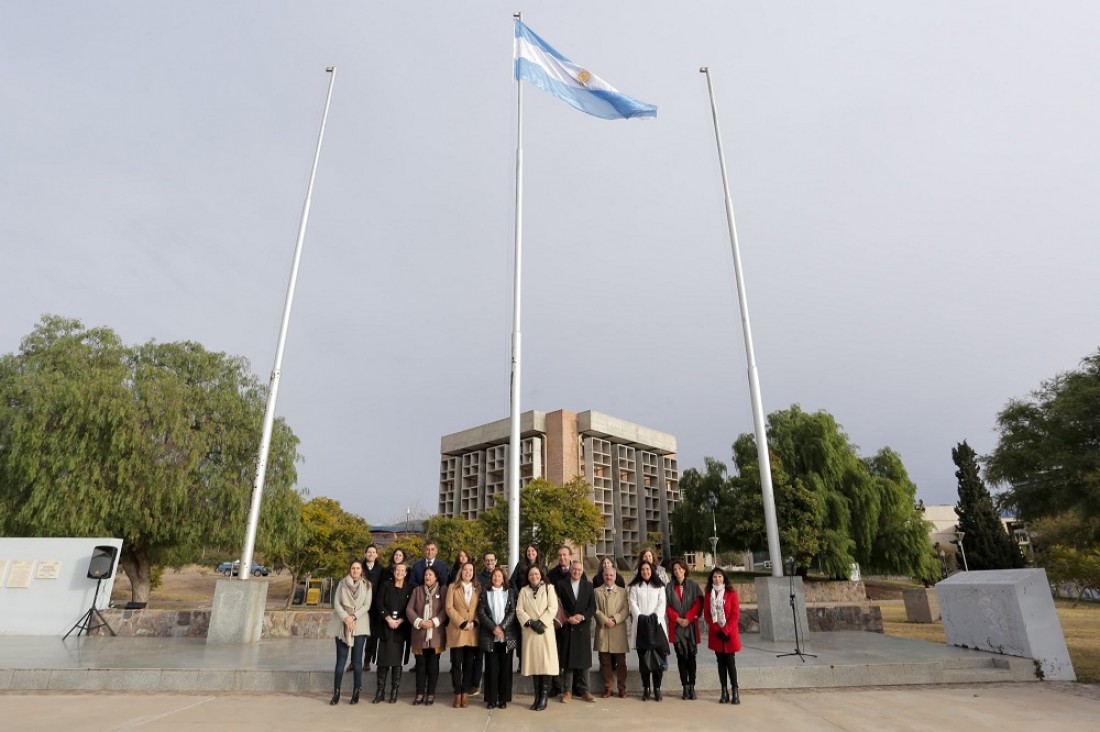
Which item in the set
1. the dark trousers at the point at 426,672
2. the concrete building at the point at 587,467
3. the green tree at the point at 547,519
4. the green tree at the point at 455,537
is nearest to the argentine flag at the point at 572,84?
the dark trousers at the point at 426,672

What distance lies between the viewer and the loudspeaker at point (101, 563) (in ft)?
38.2

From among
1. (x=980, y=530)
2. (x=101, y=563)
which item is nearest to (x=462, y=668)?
(x=101, y=563)

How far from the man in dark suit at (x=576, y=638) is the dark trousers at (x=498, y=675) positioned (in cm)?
63

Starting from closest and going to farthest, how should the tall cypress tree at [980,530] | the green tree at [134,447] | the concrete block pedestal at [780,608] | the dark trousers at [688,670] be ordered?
the dark trousers at [688,670], the concrete block pedestal at [780,608], the green tree at [134,447], the tall cypress tree at [980,530]

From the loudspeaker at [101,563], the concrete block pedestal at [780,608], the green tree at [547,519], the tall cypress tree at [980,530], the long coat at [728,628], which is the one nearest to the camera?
the long coat at [728,628]

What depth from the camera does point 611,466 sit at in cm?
6066

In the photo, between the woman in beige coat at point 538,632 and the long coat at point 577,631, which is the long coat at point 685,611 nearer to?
the long coat at point 577,631

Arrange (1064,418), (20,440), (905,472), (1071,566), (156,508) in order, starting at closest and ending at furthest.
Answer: (1064,418)
(20,440)
(156,508)
(1071,566)
(905,472)

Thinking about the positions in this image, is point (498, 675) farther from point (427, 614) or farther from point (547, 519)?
point (547, 519)

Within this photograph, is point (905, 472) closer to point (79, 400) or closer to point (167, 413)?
point (167, 413)

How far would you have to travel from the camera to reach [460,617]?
679cm

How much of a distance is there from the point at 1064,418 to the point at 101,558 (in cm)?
1879

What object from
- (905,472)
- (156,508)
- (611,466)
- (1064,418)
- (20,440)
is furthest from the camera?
(611,466)

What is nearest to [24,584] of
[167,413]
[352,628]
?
[167,413]
